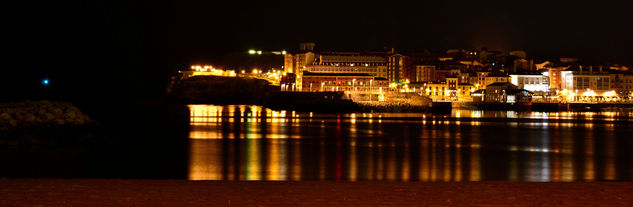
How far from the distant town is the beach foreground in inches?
2797

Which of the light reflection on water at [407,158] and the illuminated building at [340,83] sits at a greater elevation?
the illuminated building at [340,83]

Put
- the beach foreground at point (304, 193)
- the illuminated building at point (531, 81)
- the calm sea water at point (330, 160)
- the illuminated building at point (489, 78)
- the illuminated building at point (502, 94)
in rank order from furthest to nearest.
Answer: the illuminated building at point (531, 81) → the illuminated building at point (489, 78) → the illuminated building at point (502, 94) → the calm sea water at point (330, 160) → the beach foreground at point (304, 193)

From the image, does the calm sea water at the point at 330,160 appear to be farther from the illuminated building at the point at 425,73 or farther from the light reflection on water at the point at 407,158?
the illuminated building at the point at 425,73

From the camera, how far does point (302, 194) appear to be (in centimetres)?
631

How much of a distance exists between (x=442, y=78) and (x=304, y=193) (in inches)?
3470

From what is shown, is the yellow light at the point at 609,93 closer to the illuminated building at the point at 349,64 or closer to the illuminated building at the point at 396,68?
the illuminated building at the point at 396,68

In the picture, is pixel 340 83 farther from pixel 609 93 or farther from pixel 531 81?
pixel 609 93

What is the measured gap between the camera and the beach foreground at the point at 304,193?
5812 millimetres

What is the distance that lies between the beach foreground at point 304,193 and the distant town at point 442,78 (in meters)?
71.0

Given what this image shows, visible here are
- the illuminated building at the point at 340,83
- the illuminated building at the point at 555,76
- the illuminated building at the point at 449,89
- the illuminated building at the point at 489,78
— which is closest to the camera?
the illuminated building at the point at 340,83

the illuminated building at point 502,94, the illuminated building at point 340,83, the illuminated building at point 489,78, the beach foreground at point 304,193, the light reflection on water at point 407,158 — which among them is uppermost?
the illuminated building at point 489,78

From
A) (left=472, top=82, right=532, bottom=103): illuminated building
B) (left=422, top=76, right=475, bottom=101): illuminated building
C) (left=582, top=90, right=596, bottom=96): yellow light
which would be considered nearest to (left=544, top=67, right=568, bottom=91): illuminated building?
(left=582, top=90, right=596, bottom=96): yellow light

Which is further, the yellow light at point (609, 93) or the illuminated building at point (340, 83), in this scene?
the yellow light at point (609, 93)

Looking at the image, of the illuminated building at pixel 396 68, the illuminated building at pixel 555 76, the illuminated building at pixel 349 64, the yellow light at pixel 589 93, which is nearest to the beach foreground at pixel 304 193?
the illuminated building at pixel 349 64
